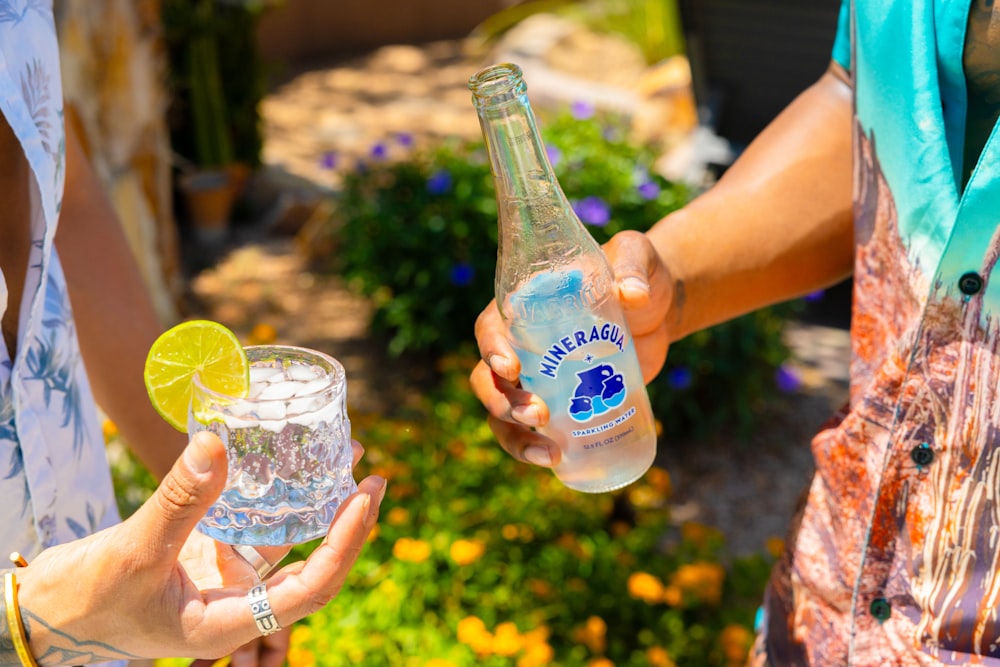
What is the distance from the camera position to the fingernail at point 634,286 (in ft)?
4.41

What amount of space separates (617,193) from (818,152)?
246cm

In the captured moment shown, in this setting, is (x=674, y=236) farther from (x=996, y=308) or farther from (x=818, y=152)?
(x=996, y=308)

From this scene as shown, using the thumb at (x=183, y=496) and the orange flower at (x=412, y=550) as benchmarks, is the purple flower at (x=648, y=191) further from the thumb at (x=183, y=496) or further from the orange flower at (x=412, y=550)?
the thumb at (x=183, y=496)

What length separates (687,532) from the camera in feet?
10.1

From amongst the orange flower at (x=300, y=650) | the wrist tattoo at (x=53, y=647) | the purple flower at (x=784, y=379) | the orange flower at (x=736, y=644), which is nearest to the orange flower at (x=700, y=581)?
the orange flower at (x=736, y=644)

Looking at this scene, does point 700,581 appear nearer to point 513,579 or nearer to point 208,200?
point 513,579

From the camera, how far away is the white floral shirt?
4.03 ft

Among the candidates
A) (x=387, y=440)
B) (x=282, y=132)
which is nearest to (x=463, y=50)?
(x=282, y=132)

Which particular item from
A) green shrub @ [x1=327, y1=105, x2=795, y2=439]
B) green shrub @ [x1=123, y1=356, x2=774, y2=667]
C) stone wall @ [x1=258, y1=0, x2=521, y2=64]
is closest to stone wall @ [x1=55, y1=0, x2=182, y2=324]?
green shrub @ [x1=327, y1=105, x2=795, y2=439]

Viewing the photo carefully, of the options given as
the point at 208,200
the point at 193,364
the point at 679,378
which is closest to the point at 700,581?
the point at 679,378

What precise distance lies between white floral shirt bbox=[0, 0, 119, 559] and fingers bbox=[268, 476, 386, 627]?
40 centimetres

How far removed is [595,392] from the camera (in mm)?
1330

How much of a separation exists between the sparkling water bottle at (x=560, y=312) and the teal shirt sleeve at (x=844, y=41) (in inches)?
18.0

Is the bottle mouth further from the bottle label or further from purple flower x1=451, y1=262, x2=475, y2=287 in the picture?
purple flower x1=451, y1=262, x2=475, y2=287
